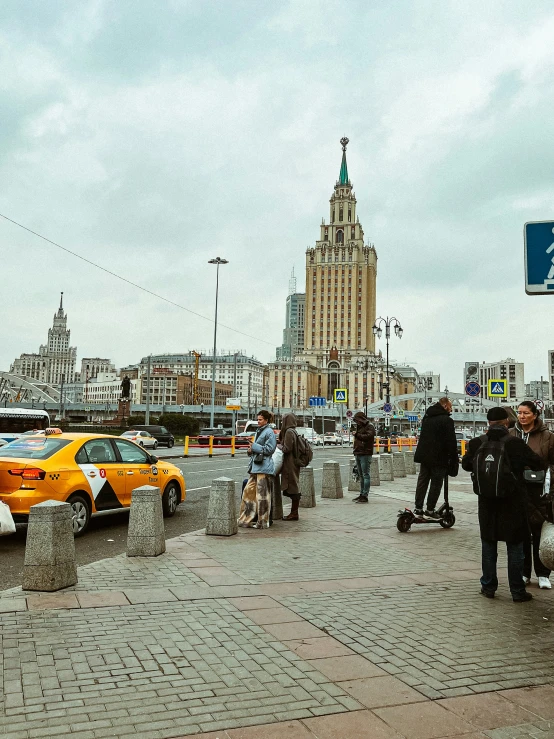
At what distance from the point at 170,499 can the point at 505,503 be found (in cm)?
702

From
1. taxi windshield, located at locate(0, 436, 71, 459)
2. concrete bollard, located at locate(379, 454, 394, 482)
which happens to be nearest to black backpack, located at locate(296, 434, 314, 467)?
taxi windshield, located at locate(0, 436, 71, 459)

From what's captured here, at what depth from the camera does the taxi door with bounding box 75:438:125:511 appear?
958cm

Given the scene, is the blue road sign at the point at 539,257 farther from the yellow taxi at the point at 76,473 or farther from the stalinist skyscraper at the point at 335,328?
the stalinist skyscraper at the point at 335,328

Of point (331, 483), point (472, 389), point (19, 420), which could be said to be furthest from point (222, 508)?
point (19, 420)

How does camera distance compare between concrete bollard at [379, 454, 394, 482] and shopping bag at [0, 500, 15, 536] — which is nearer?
shopping bag at [0, 500, 15, 536]

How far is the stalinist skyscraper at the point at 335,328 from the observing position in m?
163

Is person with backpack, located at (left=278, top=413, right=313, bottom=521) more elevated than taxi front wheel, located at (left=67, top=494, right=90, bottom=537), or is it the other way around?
person with backpack, located at (left=278, top=413, right=313, bottom=521)

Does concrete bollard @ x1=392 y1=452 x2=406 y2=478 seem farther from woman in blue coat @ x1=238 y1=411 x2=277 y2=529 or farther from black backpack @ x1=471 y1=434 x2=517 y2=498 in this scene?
black backpack @ x1=471 y1=434 x2=517 y2=498

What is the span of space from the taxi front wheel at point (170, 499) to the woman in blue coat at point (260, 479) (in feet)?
6.09

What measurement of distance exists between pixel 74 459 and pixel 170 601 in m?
4.16

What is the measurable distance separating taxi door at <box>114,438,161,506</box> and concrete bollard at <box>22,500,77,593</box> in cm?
414

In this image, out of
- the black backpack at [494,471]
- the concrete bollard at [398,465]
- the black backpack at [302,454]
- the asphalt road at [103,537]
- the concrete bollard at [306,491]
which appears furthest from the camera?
the concrete bollard at [398,465]

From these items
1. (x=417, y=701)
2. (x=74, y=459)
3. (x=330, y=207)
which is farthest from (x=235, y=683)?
(x=330, y=207)

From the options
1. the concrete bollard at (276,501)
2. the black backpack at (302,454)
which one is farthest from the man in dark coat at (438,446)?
the concrete bollard at (276,501)
